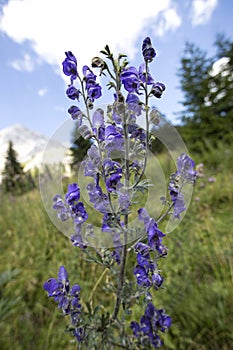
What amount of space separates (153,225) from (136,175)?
0.18 m

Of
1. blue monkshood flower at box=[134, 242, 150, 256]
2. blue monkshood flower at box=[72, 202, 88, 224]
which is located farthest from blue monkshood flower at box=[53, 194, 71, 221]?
blue monkshood flower at box=[134, 242, 150, 256]

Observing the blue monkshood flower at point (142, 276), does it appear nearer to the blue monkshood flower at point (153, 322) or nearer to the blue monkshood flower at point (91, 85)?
the blue monkshood flower at point (153, 322)

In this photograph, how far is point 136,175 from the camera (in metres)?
0.97

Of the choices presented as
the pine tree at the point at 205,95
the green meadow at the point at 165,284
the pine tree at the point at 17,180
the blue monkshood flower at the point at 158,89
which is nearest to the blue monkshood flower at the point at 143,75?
the blue monkshood flower at the point at 158,89

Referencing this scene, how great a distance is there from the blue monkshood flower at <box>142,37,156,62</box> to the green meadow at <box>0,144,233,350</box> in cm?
89

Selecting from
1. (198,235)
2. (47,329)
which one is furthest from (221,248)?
(47,329)

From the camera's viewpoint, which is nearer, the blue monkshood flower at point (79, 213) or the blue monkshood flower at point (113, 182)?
the blue monkshood flower at point (113, 182)

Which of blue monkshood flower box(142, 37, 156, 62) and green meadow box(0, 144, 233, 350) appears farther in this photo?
green meadow box(0, 144, 233, 350)

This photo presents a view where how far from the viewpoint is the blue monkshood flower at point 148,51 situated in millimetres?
898

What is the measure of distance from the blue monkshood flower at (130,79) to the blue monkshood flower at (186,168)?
0.31 metres

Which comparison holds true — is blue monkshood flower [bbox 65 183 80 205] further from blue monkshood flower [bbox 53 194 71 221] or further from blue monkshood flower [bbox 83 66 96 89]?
blue monkshood flower [bbox 83 66 96 89]

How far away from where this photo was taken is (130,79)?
0.88 meters

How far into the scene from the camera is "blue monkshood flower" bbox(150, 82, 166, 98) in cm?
90

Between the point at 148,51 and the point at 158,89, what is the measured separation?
0.12m
